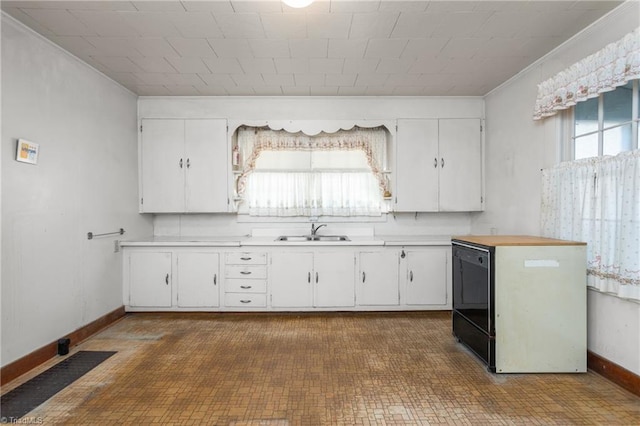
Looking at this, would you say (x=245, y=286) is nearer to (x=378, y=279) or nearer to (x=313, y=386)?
(x=378, y=279)

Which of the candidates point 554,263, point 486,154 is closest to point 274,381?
point 554,263

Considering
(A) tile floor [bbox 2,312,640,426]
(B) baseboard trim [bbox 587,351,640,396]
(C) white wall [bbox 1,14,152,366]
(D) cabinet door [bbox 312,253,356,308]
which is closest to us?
(A) tile floor [bbox 2,312,640,426]

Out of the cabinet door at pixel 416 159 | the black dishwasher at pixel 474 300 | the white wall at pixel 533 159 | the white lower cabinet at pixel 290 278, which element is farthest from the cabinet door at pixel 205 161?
the white wall at pixel 533 159

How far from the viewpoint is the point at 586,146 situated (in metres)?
2.77

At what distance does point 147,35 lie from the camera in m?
A: 2.77

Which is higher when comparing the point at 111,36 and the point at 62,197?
the point at 111,36

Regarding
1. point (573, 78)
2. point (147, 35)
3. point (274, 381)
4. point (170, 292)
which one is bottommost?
point (274, 381)

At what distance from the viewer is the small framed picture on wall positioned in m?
2.58

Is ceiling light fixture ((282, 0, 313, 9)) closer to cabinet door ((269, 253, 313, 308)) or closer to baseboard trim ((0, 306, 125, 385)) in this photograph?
cabinet door ((269, 253, 313, 308))

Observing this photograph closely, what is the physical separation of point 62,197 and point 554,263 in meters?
4.04

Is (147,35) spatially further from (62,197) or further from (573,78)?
(573,78)

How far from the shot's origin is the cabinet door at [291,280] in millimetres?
4059

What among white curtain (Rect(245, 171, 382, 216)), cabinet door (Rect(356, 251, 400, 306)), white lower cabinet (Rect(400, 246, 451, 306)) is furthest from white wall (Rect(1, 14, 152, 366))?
white lower cabinet (Rect(400, 246, 451, 306))

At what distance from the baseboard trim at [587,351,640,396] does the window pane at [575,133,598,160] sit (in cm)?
153
